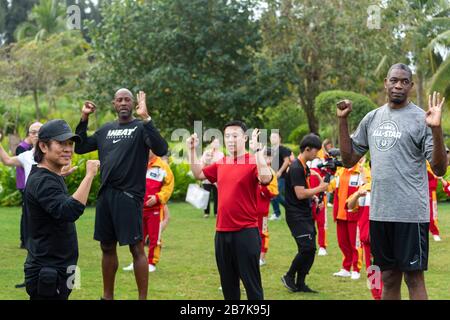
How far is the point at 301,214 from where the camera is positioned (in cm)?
906

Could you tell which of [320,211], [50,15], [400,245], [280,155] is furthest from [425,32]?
[50,15]

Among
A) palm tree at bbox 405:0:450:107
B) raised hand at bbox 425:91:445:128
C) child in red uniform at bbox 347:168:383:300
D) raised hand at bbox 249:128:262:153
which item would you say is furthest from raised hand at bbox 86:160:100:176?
palm tree at bbox 405:0:450:107

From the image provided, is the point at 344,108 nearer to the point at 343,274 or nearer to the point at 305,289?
the point at 305,289

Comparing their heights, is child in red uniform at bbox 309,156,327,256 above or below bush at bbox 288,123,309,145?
below

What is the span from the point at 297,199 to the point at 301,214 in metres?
0.18

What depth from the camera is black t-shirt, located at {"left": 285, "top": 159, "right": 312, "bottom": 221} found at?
8.98m

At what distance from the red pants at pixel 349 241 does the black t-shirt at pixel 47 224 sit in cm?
Answer: 491

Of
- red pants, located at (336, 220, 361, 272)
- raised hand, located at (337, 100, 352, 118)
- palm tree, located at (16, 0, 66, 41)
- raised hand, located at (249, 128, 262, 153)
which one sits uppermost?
palm tree, located at (16, 0, 66, 41)

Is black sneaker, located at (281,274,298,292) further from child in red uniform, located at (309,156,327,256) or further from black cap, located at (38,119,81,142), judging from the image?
black cap, located at (38,119,81,142)

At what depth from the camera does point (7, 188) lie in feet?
62.0

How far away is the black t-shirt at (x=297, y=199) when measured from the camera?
898 centimetres

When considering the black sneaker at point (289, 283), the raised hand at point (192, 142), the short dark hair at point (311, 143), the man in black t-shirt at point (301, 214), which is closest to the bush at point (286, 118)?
the short dark hair at point (311, 143)

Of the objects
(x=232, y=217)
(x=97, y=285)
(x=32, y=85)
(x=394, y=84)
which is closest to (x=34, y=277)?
(x=232, y=217)

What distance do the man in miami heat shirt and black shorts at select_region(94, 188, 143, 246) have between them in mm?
2434
